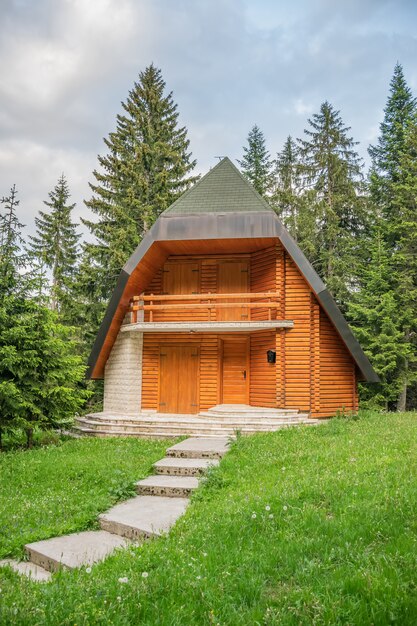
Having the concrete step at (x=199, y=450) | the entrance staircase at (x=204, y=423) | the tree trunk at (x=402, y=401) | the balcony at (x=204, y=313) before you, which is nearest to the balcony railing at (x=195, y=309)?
the balcony at (x=204, y=313)

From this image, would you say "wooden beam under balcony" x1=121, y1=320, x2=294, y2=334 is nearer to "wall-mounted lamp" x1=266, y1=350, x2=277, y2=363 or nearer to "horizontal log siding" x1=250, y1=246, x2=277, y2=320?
"horizontal log siding" x1=250, y1=246, x2=277, y2=320

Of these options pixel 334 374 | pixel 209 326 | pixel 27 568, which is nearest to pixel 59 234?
pixel 209 326

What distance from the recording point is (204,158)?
86.1ft

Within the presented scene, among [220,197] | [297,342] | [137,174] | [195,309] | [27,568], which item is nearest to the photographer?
[27,568]

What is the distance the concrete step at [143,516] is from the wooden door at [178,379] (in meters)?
7.86

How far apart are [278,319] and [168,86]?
59.8 ft

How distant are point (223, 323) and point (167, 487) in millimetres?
6815

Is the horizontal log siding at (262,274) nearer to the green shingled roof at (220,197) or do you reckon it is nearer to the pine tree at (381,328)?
the green shingled roof at (220,197)

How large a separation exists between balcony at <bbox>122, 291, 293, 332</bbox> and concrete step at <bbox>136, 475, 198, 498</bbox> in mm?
6408

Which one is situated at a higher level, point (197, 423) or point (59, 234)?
point (59, 234)

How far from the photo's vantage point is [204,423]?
1199cm

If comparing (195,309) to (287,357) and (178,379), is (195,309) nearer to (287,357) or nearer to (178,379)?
(178,379)

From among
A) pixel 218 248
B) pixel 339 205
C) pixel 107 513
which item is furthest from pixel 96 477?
pixel 339 205

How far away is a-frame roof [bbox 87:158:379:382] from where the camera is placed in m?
12.8
